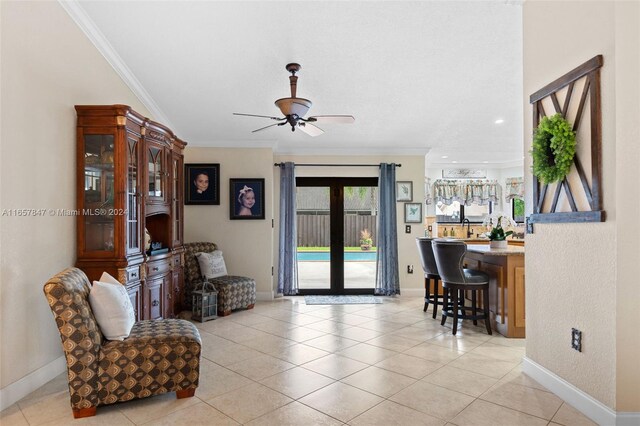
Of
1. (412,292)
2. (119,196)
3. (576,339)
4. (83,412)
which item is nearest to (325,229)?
(412,292)

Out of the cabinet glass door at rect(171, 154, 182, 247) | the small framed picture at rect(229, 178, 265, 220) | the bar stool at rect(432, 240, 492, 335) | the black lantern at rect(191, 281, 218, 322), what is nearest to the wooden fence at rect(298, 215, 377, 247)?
the small framed picture at rect(229, 178, 265, 220)

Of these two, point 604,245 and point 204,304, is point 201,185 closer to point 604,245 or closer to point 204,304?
point 204,304

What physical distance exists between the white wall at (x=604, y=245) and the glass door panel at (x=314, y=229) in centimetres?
434

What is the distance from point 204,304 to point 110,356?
249cm

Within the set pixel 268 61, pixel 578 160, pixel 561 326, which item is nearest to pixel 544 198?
pixel 578 160

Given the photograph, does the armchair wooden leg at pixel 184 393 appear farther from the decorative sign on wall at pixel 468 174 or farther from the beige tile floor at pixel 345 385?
the decorative sign on wall at pixel 468 174

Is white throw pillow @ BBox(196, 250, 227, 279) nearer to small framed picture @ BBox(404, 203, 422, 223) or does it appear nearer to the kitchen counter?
small framed picture @ BBox(404, 203, 422, 223)

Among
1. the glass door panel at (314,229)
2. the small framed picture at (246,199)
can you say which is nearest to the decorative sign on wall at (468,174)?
the glass door panel at (314,229)

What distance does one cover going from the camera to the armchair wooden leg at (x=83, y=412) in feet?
8.09

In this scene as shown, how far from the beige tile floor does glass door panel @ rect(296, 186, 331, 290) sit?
7.65ft

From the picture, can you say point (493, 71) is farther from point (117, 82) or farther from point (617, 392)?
point (117, 82)

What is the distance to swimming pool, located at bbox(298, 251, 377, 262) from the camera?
7.00 metres

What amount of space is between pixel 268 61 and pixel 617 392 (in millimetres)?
3530

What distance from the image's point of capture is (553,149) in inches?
105
